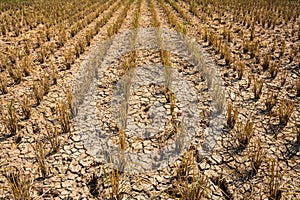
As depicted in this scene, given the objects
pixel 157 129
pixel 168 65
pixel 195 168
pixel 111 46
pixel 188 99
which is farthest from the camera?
pixel 111 46

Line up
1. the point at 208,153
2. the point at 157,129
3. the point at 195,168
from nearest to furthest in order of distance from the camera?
the point at 195,168
the point at 208,153
the point at 157,129

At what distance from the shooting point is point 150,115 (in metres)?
4.42

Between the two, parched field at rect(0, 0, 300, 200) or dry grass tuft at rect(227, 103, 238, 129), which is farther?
dry grass tuft at rect(227, 103, 238, 129)

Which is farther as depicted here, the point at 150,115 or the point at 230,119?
the point at 150,115

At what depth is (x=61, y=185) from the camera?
2.98 metres

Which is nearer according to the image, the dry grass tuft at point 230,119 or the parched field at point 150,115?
the parched field at point 150,115

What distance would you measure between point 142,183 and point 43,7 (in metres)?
13.2

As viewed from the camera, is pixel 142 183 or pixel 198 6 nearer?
pixel 142 183

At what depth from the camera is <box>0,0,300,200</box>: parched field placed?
3.00 m

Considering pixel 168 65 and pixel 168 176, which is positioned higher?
pixel 168 65

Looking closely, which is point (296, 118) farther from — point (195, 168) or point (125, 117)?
point (125, 117)

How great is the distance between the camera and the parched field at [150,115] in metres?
3.00

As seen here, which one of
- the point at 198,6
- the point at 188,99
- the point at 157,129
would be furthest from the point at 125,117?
the point at 198,6

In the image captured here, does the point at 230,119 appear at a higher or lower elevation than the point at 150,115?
higher
